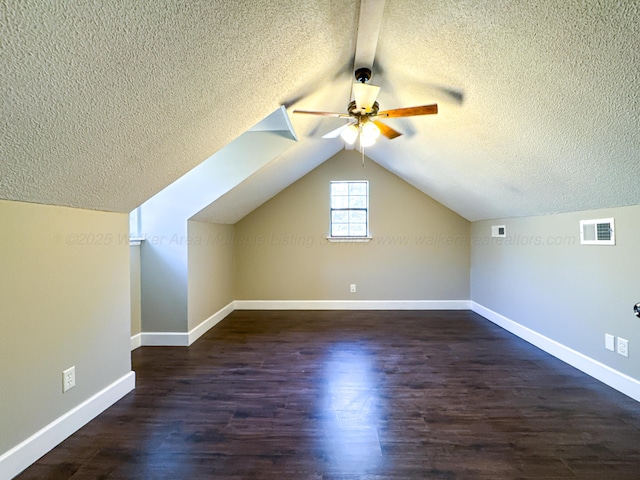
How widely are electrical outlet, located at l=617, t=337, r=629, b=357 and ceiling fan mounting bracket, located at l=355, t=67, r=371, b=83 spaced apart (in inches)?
112

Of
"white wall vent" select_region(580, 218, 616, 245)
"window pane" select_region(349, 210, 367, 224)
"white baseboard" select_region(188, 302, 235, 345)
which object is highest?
"window pane" select_region(349, 210, 367, 224)

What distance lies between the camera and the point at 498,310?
4.19 meters

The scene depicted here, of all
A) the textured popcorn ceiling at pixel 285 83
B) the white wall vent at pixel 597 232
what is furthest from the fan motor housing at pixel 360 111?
the white wall vent at pixel 597 232

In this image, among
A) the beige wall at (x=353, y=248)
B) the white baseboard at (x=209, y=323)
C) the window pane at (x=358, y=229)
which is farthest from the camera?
the window pane at (x=358, y=229)

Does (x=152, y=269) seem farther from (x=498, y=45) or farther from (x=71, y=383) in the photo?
(x=498, y=45)

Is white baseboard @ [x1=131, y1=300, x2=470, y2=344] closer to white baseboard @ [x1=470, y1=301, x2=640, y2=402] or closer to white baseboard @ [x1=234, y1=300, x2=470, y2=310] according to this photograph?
white baseboard @ [x1=234, y1=300, x2=470, y2=310]

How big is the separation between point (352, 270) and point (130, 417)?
3.50 metres

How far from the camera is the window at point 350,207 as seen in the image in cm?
504

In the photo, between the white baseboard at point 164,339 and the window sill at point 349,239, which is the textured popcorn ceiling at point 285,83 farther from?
the window sill at point 349,239

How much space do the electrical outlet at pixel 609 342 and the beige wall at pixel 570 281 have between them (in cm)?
3

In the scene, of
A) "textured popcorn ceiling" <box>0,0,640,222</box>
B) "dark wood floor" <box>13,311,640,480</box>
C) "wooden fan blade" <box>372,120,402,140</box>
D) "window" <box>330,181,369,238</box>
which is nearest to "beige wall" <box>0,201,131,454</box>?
"textured popcorn ceiling" <box>0,0,640,222</box>

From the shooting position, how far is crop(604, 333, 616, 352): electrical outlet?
244cm

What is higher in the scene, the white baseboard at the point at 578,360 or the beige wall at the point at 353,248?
the beige wall at the point at 353,248

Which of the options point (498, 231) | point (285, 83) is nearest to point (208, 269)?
point (285, 83)
